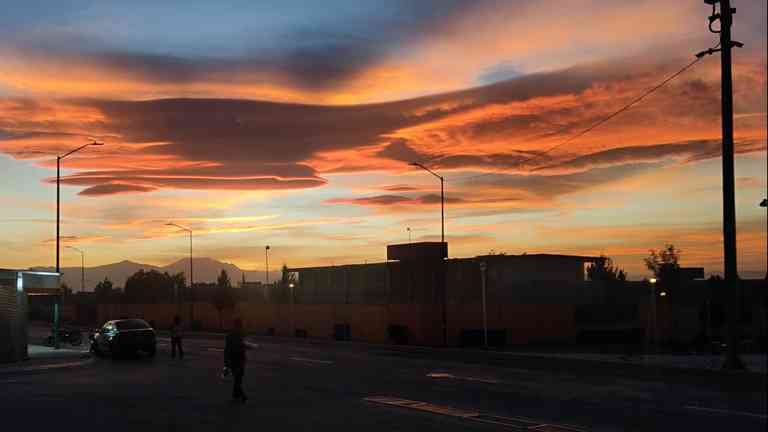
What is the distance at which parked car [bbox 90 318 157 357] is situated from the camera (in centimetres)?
3575

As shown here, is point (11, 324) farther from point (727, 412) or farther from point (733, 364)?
point (727, 412)

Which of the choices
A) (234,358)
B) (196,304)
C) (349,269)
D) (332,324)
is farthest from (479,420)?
(196,304)

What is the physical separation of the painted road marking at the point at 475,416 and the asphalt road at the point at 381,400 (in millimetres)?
41

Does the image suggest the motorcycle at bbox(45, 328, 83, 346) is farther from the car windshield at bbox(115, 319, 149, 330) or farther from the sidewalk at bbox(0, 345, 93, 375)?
the car windshield at bbox(115, 319, 149, 330)

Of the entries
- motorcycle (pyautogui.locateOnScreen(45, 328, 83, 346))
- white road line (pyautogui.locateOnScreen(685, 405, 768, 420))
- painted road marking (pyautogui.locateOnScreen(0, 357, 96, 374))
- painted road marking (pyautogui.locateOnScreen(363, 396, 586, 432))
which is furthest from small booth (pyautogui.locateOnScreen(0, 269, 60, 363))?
white road line (pyautogui.locateOnScreen(685, 405, 768, 420))

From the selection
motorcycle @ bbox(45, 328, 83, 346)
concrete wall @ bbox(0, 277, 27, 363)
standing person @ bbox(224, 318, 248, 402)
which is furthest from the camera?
motorcycle @ bbox(45, 328, 83, 346)

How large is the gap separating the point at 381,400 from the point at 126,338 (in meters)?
20.2

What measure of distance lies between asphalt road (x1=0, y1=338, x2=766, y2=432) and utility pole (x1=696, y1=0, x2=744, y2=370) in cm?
247

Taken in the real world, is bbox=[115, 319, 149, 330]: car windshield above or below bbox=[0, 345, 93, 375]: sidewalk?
above

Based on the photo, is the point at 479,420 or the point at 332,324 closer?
the point at 479,420

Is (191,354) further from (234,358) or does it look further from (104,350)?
(234,358)

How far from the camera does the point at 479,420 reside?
1557cm

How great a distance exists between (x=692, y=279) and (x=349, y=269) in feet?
107

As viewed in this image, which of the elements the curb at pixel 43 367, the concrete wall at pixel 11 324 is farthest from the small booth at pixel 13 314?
the curb at pixel 43 367
